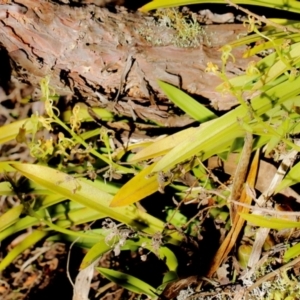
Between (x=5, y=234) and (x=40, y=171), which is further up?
(x=40, y=171)

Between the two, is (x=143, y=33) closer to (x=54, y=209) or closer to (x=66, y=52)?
(x=66, y=52)

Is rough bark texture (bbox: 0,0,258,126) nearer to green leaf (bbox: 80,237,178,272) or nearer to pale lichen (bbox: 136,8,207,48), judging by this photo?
pale lichen (bbox: 136,8,207,48)

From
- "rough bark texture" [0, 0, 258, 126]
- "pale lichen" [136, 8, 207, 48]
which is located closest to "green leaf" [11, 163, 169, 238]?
"rough bark texture" [0, 0, 258, 126]

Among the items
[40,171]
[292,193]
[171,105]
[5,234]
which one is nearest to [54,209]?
[5,234]

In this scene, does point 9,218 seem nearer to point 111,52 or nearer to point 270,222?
point 111,52

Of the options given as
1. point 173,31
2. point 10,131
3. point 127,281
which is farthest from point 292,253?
point 10,131

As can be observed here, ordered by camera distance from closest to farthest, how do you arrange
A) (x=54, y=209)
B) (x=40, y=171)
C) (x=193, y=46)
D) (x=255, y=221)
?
1. (x=255, y=221)
2. (x=40, y=171)
3. (x=193, y=46)
4. (x=54, y=209)

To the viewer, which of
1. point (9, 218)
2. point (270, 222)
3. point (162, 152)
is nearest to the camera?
point (270, 222)
